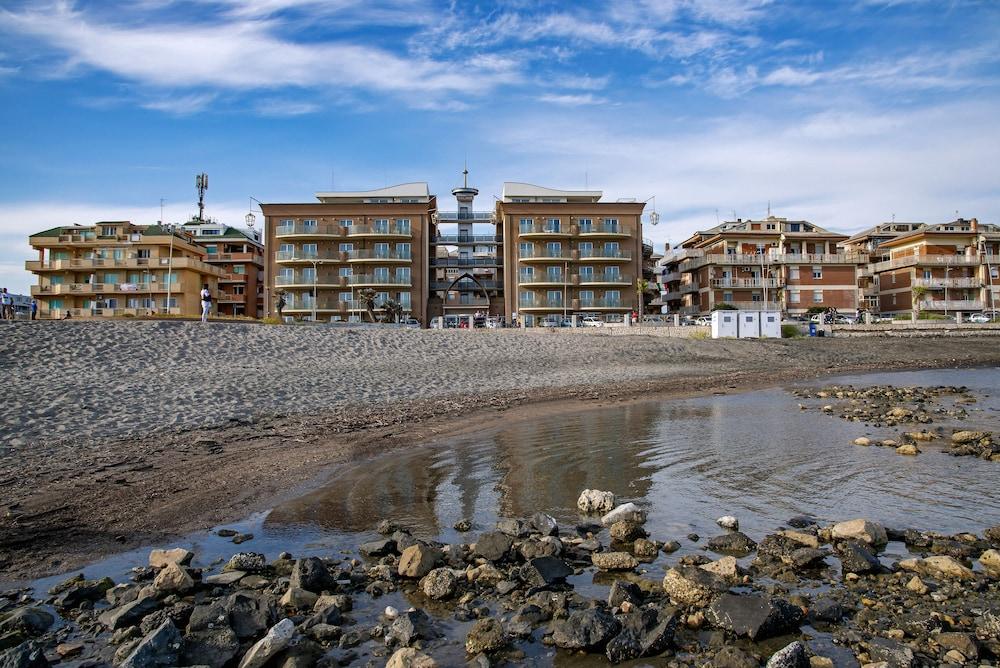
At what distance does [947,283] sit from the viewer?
8394 cm

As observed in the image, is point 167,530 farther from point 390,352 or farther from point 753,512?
point 390,352

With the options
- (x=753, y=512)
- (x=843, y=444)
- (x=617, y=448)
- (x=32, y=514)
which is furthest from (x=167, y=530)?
(x=843, y=444)

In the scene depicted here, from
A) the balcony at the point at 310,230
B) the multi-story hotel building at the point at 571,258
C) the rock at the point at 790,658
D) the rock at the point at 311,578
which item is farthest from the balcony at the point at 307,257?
the rock at the point at 790,658

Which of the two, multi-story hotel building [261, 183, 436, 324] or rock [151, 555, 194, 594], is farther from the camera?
multi-story hotel building [261, 183, 436, 324]

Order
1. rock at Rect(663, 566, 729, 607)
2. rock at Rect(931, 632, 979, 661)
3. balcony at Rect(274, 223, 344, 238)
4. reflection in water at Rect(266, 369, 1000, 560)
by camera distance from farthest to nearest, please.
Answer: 1. balcony at Rect(274, 223, 344, 238)
2. reflection in water at Rect(266, 369, 1000, 560)
3. rock at Rect(663, 566, 729, 607)
4. rock at Rect(931, 632, 979, 661)

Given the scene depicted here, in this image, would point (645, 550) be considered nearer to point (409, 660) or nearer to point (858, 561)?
point (858, 561)

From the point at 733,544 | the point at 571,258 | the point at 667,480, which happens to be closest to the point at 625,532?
the point at 733,544

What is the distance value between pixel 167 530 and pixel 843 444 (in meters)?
13.9

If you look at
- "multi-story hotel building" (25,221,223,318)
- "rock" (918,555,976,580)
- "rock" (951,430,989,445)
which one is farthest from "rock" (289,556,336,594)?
"multi-story hotel building" (25,221,223,318)

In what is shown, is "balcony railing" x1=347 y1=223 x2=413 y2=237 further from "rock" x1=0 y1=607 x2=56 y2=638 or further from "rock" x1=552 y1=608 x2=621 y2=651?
"rock" x1=552 y1=608 x2=621 y2=651

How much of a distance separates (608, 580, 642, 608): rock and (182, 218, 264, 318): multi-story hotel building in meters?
90.8

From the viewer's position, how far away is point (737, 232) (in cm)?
8712

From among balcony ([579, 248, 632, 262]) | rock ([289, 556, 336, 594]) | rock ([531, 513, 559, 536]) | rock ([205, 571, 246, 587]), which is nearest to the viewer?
rock ([289, 556, 336, 594])

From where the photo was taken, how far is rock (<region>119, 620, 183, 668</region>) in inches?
189
